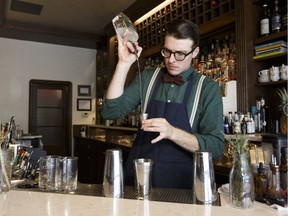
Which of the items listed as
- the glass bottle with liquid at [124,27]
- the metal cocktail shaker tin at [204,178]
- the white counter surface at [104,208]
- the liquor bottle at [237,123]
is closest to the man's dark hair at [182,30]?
the glass bottle with liquid at [124,27]

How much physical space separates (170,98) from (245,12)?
162 centimetres

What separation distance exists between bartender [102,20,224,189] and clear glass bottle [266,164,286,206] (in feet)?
1.08

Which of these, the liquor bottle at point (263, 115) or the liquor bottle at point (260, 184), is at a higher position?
the liquor bottle at point (263, 115)

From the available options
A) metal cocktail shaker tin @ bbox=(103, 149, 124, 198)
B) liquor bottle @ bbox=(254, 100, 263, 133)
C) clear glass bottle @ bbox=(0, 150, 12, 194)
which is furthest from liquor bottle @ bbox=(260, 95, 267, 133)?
clear glass bottle @ bbox=(0, 150, 12, 194)

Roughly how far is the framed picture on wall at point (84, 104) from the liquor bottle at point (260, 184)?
5.42 meters

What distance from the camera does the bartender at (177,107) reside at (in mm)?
1361

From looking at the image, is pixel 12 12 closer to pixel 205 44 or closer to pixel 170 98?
pixel 205 44

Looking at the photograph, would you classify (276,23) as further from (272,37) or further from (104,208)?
(104,208)

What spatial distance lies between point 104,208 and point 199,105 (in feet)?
2.34

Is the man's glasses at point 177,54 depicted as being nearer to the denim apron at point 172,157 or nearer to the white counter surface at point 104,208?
the denim apron at point 172,157

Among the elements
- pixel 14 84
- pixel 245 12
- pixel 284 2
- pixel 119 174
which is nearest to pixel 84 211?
pixel 119 174

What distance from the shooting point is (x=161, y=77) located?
1580 mm

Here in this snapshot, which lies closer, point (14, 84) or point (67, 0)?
point (67, 0)

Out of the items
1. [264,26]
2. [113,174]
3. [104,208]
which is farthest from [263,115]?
[104,208]
